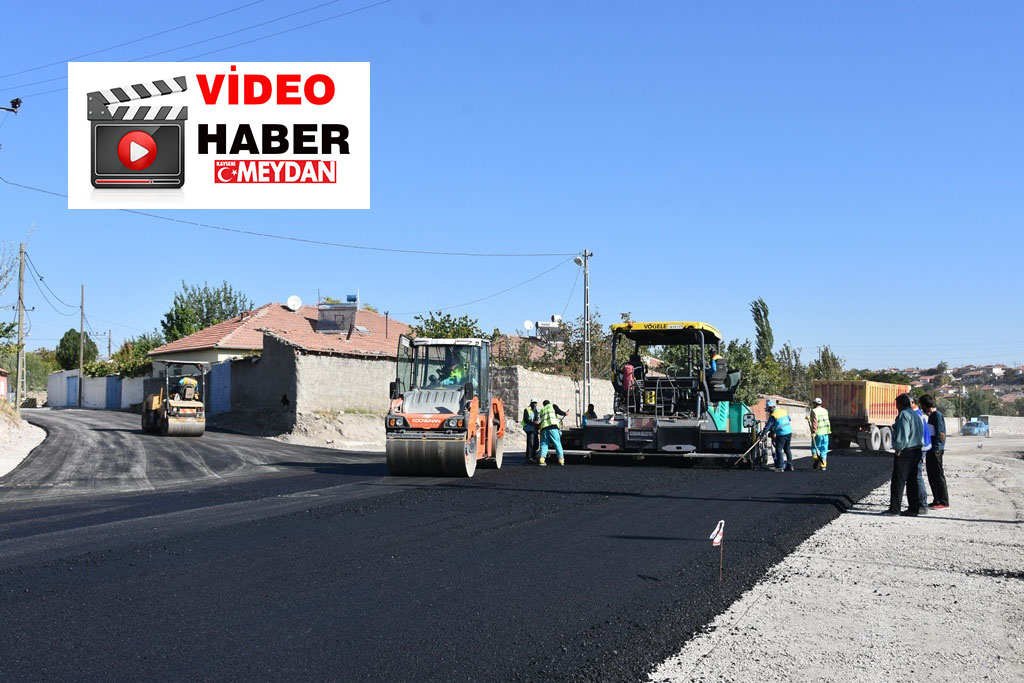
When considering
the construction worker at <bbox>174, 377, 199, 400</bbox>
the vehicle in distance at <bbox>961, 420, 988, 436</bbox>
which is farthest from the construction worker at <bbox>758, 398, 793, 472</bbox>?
the vehicle in distance at <bbox>961, 420, 988, 436</bbox>

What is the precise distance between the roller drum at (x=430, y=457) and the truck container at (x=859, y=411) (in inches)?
673

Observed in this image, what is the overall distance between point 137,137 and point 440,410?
798cm

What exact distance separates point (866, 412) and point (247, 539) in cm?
2455

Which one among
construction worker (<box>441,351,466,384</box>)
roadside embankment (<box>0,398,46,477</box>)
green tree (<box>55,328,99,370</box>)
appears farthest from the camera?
green tree (<box>55,328,99,370</box>)

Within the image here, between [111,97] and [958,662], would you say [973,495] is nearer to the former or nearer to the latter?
[958,662]

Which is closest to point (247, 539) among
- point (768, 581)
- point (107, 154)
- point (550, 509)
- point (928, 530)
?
point (550, 509)

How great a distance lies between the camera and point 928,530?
11.2m

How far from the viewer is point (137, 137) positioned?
18094mm

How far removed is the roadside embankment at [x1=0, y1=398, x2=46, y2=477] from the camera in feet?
66.0

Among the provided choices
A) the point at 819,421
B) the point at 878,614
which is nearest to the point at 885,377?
the point at 819,421

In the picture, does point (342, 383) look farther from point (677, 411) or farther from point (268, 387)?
point (677, 411)

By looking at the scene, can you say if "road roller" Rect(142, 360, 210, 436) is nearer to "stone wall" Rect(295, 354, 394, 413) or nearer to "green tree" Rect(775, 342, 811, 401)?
"stone wall" Rect(295, 354, 394, 413)

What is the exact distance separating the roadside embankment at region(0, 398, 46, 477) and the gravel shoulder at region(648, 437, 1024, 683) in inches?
608

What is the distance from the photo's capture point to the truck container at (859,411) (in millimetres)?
30000
